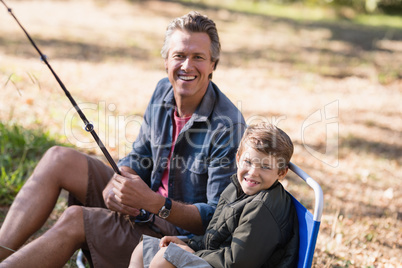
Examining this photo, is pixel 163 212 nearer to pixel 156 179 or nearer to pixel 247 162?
pixel 156 179

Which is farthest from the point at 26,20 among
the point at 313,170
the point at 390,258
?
the point at 390,258

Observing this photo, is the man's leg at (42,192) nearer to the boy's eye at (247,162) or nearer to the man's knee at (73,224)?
the man's knee at (73,224)

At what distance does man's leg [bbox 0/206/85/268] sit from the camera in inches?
91.0

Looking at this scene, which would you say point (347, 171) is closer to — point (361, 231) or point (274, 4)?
point (361, 231)

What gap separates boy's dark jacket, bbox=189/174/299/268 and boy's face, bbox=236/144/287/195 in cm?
4

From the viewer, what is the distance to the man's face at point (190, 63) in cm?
268

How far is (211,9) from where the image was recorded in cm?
1366

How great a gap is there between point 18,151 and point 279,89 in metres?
4.46

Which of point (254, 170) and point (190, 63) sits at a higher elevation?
point (190, 63)

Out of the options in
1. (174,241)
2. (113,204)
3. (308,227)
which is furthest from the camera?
(113,204)

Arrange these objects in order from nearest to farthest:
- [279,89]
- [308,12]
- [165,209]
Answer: [165,209] → [279,89] → [308,12]

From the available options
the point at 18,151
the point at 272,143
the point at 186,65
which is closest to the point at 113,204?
the point at 186,65

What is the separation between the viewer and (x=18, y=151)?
438cm

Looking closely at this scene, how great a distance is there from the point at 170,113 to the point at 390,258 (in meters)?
1.80
